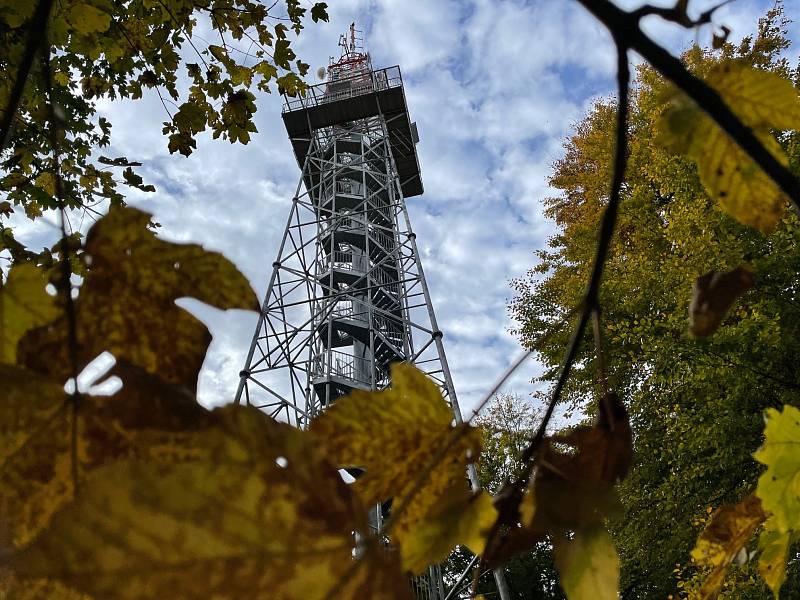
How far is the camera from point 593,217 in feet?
13.4

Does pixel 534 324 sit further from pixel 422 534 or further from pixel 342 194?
pixel 422 534

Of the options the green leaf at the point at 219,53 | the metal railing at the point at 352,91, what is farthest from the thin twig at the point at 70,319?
the metal railing at the point at 352,91

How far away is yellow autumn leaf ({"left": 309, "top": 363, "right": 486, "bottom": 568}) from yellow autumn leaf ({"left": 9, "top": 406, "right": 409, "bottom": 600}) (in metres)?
0.07

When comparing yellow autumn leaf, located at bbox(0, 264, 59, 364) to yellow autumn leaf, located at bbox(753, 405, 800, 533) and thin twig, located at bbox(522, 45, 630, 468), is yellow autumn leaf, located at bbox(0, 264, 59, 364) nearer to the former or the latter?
thin twig, located at bbox(522, 45, 630, 468)

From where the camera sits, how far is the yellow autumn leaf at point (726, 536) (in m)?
0.26

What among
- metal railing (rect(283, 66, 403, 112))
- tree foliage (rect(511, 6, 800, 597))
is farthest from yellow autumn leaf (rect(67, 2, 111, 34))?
metal railing (rect(283, 66, 403, 112))

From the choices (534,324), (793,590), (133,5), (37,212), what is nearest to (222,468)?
(133,5)

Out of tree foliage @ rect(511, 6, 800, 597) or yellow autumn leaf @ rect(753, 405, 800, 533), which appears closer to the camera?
yellow autumn leaf @ rect(753, 405, 800, 533)

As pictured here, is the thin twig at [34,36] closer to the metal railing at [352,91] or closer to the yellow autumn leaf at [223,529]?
the yellow autumn leaf at [223,529]

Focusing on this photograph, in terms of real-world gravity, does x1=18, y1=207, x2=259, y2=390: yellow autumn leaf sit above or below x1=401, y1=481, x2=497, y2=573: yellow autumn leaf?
above

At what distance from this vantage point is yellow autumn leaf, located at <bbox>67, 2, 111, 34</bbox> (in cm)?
74

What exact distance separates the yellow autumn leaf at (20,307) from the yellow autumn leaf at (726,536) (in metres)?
0.30

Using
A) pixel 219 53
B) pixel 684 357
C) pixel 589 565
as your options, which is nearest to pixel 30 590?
pixel 589 565

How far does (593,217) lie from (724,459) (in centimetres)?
208
